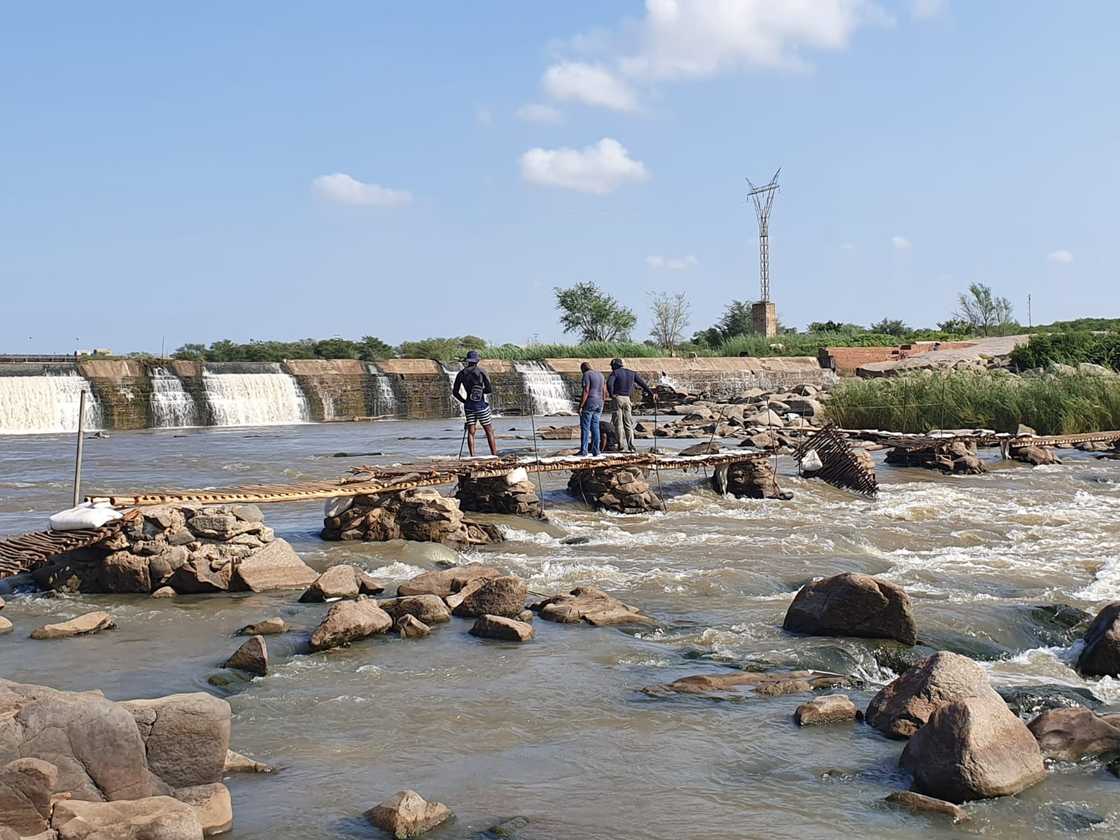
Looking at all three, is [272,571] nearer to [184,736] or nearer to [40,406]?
[184,736]

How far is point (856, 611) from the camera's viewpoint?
7.37 meters

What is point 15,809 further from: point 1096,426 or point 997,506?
point 1096,426

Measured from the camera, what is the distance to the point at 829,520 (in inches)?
526

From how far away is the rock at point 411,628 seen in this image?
7367 millimetres

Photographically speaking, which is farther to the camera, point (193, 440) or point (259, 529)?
point (193, 440)

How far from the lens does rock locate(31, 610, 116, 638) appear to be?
7285mm

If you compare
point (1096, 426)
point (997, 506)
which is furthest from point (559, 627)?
point (1096, 426)

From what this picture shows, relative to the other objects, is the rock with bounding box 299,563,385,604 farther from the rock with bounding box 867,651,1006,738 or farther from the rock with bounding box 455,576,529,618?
the rock with bounding box 867,651,1006,738

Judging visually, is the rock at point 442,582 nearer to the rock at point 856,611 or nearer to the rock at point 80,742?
the rock at point 856,611

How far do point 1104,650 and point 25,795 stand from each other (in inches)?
238

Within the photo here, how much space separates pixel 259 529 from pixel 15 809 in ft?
19.2

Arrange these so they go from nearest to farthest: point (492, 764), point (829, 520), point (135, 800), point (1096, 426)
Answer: point (135, 800), point (492, 764), point (829, 520), point (1096, 426)

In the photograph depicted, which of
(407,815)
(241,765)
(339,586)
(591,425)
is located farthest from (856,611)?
(591,425)

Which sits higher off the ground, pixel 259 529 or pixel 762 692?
pixel 259 529
